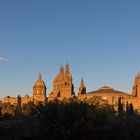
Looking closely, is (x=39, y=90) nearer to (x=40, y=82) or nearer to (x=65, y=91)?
(x=40, y=82)

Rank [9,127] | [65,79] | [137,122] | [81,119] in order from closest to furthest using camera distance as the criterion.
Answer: [81,119] < [137,122] < [9,127] < [65,79]

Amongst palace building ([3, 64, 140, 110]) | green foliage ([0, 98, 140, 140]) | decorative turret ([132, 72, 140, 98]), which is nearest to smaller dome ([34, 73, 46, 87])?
palace building ([3, 64, 140, 110])

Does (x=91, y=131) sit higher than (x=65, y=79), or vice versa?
(x=65, y=79)

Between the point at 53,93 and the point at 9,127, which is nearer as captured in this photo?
the point at 9,127

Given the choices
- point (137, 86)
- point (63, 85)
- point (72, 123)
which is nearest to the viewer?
point (72, 123)

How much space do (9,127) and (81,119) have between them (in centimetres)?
1029

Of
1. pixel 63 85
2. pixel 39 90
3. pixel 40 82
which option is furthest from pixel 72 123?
pixel 40 82

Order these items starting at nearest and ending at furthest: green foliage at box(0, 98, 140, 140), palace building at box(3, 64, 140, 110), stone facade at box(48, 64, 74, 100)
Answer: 1. green foliage at box(0, 98, 140, 140)
2. palace building at box(3, 64, 140, 110)
3. stone facade at box(48, 64, 74, 100)

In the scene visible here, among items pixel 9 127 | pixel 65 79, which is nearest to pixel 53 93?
pixel 65 79

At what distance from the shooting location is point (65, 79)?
18762 cm

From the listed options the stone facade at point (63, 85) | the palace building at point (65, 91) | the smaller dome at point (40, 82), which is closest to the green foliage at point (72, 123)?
the palace building at point (65, 91)

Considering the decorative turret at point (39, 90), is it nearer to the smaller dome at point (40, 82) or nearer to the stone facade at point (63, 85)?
the smaller dome at point (40, 82)

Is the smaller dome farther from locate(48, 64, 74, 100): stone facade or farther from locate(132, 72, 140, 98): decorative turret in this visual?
locate(132, 72, 140, 98): decorative turret

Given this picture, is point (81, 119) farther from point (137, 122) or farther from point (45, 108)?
point (137, 122)
